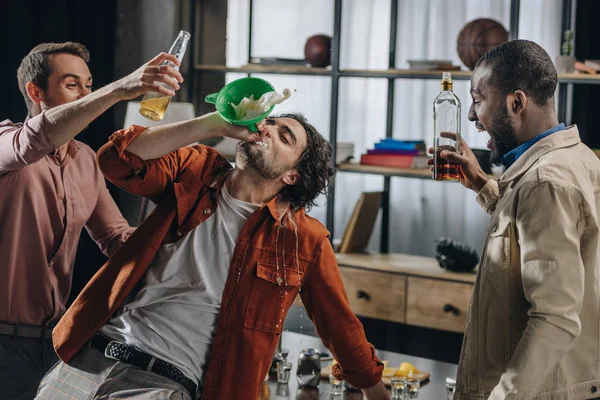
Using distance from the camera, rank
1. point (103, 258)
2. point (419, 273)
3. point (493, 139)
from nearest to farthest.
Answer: point (493, 139) < point (419, 273) < point (103, 258)

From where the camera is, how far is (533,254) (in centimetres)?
165

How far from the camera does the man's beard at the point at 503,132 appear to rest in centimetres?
182

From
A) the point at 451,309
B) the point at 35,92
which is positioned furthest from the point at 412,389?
the point at 451,309

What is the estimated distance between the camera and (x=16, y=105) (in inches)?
166

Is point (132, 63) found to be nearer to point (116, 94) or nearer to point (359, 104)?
point (359, 104)

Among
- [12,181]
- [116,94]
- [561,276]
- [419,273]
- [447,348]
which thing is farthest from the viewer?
[447,348]

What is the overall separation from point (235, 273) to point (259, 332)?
16cm

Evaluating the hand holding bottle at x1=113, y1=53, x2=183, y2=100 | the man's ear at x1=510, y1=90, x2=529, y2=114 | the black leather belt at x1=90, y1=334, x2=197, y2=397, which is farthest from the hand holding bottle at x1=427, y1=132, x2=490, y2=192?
the black leather belt at x1=90, y1=334, x2=197, y2=397

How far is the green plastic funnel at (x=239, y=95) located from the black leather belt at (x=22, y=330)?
1007 mm

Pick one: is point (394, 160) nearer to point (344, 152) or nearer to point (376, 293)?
point (344, 152)

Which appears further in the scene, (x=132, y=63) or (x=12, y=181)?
(x=132, y=63)

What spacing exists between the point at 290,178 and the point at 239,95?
37 centimetres

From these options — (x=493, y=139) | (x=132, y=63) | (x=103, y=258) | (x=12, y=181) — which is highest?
(x=132, y=63)

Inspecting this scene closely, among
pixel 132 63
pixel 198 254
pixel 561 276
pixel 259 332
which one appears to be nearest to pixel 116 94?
pixel 198 254
